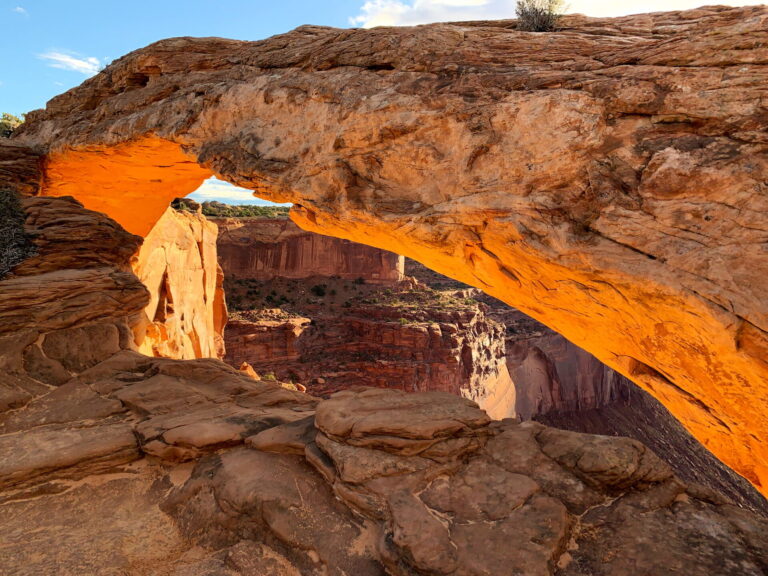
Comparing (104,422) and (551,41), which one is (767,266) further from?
(104,422)

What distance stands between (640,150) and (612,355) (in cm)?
302

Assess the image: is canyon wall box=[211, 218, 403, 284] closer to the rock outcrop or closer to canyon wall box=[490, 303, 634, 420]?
canyon wall box=[490, 303, 634, 420]

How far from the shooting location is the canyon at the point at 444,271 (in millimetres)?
4219

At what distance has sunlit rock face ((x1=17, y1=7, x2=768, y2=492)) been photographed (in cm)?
495

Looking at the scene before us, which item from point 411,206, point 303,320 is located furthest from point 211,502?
point 303,320

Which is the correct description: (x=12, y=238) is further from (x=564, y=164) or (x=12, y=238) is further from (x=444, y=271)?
(x=564, y=164)

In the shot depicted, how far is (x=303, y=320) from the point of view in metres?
37.9

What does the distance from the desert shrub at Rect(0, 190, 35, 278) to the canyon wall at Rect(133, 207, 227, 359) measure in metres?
2.42

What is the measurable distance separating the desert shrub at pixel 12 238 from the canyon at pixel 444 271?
0.04m

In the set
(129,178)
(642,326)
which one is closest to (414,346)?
(129,178)

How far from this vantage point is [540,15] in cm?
741

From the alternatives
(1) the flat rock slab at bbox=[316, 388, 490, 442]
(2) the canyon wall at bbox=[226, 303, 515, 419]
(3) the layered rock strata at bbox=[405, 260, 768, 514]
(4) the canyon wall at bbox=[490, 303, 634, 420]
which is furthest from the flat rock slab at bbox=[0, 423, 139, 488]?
(4) the canyon wall at bbox=[490, 303, 634, 420]

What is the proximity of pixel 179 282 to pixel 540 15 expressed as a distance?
41.5 ft

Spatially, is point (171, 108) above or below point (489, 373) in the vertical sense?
above
